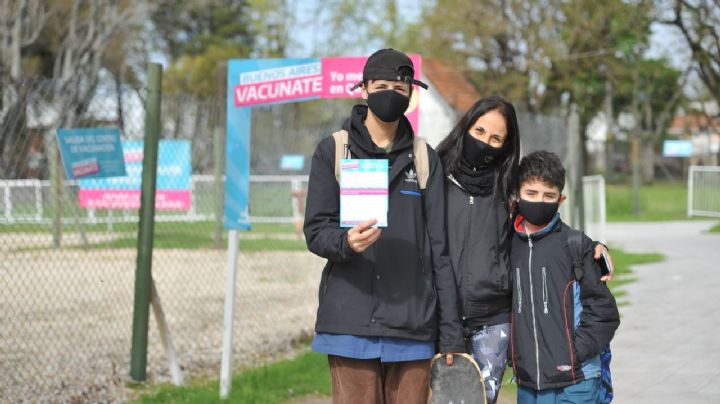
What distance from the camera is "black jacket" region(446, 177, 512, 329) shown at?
3.83 m

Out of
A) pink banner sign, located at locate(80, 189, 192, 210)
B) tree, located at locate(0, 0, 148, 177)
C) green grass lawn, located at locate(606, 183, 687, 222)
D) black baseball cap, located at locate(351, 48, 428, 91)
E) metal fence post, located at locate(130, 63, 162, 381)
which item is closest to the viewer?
black baseball cap, located at locate(351, 48, 428, 91)

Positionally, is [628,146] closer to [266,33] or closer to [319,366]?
[266,33]

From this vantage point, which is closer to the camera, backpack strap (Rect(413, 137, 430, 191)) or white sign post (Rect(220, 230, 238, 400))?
backpack strap (Rect(413, 137, 430, 191))

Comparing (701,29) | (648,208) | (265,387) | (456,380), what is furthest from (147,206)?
(648,208)

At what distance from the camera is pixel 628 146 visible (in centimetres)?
4628

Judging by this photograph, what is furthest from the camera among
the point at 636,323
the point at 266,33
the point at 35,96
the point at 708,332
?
the point at 266,33

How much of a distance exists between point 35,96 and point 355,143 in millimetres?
3126

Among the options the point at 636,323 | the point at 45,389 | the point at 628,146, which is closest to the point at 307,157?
Answer: the point at 636,323

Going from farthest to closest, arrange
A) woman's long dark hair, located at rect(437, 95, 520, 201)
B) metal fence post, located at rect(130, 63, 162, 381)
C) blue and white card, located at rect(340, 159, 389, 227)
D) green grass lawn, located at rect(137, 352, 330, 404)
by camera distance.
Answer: metal fence post, located at rect(130, 63, 162, 381) < green grass lawn, located at rect(137, 352, 330, 404) < woman's long dark hair, located at rect(437, 95, 520, 201) < blue and white card, located at rect(340, 159, 389, 227)

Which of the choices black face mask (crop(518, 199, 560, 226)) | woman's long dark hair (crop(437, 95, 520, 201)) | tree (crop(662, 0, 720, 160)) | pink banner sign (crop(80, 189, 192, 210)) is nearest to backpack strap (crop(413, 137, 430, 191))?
woman's long dark hair (crop(437, 95, 520, 201))

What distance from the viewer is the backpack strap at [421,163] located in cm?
365

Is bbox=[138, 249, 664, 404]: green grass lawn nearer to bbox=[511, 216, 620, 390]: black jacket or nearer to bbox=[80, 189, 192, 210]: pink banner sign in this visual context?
bbox=[511, 216, 620, 390]: black jacket

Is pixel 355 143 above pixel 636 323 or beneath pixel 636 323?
above

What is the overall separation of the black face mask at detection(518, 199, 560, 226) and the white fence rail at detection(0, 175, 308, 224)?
3785mm
